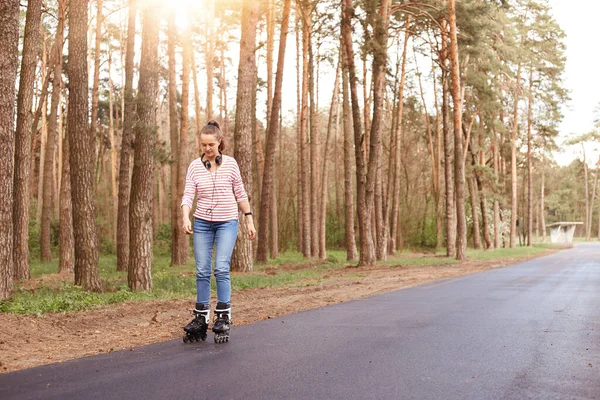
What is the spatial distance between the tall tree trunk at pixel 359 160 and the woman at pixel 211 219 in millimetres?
16588

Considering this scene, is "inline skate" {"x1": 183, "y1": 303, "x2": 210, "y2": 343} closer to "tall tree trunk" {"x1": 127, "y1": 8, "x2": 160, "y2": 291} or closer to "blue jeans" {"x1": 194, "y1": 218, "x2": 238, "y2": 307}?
"blue jeans" {"x1": 194, "y1": 218, "x2": 238, "y2": 307}

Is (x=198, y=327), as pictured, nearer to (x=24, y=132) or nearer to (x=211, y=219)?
(x=211, y=219)

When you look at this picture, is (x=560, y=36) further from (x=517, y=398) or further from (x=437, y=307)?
(x=517, y=398)

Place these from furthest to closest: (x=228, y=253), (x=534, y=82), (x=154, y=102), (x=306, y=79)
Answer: (x=534, y=82)
(x=306, y=79)
(x=154, y=102)
(x=228, y=253)

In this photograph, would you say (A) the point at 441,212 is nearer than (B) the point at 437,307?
No

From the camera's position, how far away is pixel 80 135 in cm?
1277

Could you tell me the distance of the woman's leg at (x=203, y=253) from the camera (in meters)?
6.86

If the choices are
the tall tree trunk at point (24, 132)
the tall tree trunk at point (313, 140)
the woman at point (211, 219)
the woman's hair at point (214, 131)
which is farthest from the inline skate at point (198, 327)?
the tall tree trunk at point (313, 140)

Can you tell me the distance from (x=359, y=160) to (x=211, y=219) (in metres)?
17.4

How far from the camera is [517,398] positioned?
4414 mm

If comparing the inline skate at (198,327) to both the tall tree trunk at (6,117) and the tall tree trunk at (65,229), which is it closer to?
the tall tree trunk at (6,117)

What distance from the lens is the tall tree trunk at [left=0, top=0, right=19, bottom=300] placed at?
402 inches

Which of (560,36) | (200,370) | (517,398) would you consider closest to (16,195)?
(200,370)

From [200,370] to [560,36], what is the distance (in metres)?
44.6
